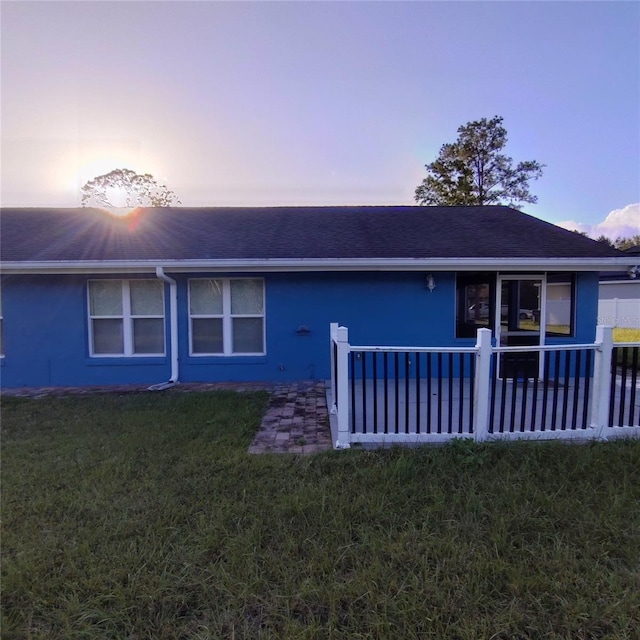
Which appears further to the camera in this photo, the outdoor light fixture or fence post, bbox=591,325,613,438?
the outdoor light fixture

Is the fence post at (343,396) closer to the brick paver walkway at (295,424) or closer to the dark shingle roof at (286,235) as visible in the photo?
the brick paver walkway at (295,424)

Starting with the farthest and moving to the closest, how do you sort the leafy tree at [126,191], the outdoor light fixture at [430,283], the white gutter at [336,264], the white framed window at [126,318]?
1. the leafy tree at [126,191]
2. the white framed window at [126,318]
3. the outdoor light fixture at [430,283]
4. the white gutter at [336,264]

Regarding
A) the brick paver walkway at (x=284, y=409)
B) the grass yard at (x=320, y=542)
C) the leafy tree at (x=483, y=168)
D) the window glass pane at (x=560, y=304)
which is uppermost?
the leafy tree at (x=483, y=168)

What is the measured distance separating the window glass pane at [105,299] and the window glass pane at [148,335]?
1.61ft

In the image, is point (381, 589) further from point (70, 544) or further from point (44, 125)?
point (44, 125)

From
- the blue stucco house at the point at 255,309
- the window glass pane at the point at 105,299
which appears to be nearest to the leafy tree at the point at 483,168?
the blue stucco house at the point at 255,309

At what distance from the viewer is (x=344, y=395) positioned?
3838 mm

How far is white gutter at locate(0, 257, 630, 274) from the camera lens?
257 inches

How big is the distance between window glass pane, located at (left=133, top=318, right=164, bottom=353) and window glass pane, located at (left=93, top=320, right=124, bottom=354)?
307 mm

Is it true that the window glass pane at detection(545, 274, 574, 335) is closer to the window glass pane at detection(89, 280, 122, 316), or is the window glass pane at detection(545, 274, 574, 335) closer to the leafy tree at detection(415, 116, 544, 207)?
the window glass pane at detection(89, 280, 122, 316)

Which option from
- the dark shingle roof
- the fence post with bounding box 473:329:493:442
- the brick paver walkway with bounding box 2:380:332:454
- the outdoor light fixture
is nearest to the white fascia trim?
the dark shingle roof

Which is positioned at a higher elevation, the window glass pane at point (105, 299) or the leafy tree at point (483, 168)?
the leafy tree at point (483, 168)

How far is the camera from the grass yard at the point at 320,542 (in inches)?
72.0

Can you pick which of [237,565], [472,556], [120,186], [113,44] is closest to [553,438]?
[472,556]
